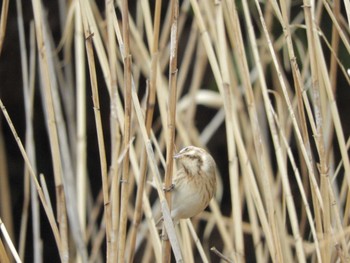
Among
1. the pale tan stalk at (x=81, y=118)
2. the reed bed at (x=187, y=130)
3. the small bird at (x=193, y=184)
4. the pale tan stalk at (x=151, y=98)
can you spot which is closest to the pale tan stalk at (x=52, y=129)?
the reed bed at (x=187, y=130)

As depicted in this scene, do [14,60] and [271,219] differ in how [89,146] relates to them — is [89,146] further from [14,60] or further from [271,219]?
[271,219]

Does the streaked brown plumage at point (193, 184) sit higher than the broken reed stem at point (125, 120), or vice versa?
the broken reed stem at point (125, 120)

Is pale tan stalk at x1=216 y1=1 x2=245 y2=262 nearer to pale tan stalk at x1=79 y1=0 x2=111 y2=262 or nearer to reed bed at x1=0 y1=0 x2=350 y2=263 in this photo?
reed bed at x1=0 y1=0 x2=350 y2=263

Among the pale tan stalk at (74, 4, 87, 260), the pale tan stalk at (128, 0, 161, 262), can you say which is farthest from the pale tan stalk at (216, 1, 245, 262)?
the pale tan stalk at (74, 4, 87, 260)

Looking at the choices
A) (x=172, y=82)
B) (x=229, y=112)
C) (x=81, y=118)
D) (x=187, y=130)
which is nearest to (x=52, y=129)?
→ (x=172, y=82)

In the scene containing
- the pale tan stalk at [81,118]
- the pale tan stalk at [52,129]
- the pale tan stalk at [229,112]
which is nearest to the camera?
the pale tan stalk at [52,129]

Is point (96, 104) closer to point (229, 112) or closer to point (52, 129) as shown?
point (52, 129)

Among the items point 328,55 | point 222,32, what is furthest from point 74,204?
point 328,55

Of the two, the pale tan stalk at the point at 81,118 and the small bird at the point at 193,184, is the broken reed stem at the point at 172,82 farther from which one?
the pale tan stalk at the point at 81,118
